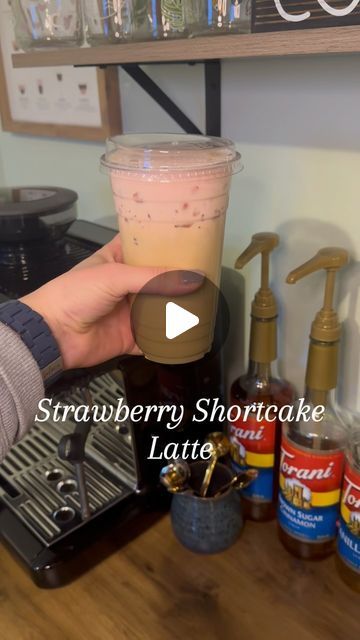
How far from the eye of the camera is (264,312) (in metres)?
0.71

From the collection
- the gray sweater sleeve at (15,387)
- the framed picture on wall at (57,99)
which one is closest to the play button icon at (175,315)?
the gray sweater sleeve at (15,387)

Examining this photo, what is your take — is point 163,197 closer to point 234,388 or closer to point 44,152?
point 234,388

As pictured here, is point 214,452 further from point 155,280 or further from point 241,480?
point 155,280

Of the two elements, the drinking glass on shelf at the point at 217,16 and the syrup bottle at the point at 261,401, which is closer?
the drinking glass on shelf at the point at 217,16

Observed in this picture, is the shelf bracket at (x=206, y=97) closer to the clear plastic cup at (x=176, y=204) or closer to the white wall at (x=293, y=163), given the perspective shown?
the white wall at (x=293, y=163)

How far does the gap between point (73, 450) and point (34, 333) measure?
0.16 metres

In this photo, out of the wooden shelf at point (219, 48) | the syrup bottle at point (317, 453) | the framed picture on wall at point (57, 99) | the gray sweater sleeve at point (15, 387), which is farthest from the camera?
the framed picture on wall at point (57, 99)

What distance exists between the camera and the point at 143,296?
1.76 feet

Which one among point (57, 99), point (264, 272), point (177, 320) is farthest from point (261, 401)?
point (57, 99)

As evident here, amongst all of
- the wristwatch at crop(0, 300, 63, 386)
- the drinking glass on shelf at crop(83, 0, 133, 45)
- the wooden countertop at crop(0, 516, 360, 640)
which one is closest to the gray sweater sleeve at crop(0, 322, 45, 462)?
the wristwatch at crop(0, 300, 63, 386)

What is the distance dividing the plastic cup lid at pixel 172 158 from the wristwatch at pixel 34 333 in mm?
167

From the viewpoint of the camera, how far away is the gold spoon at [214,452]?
0.71m

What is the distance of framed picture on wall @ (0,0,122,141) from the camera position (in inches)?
35.1

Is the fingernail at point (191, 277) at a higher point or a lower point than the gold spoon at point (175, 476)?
higher
